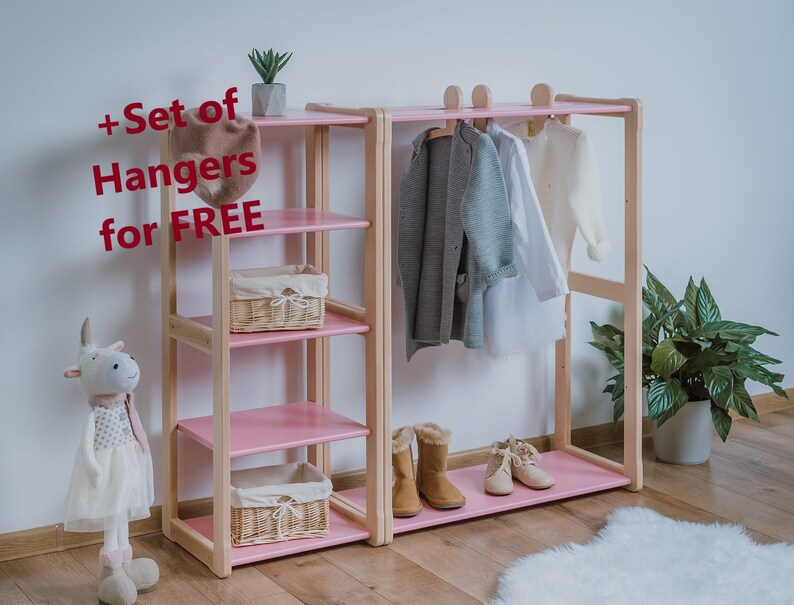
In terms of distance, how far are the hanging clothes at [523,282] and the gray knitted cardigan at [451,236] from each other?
0.21 feet

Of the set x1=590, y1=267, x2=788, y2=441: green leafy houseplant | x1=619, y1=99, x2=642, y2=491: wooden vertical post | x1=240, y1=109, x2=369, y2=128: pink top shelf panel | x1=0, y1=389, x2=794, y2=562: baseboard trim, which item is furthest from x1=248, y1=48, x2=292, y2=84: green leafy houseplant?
x1=590, y1=267, x2=788, y2=441: green leafy houseplant

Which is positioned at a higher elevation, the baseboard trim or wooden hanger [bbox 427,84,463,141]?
wooden hanger [bbox 427,84,463,141]

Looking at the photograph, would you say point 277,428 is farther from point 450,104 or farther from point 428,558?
point 450,104

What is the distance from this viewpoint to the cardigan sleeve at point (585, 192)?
116 inches

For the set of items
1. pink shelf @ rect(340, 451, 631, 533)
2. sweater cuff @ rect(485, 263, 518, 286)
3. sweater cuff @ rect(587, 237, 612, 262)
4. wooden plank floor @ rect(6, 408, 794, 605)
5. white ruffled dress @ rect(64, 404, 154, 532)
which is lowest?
wooden plank floor @ rect(6, 408, 794, 605)

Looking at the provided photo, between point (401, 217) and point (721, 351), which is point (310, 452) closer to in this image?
point (401, 217)

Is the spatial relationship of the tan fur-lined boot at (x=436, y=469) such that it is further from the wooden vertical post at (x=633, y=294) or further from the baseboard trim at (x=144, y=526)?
the wooden vertical post at (x=633, y=294)

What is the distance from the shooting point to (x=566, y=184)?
3.00m

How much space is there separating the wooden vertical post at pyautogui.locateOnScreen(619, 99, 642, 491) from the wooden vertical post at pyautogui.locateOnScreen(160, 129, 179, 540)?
1.28 m

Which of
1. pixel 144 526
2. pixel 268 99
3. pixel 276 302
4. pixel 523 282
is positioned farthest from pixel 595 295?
pixel 144 526

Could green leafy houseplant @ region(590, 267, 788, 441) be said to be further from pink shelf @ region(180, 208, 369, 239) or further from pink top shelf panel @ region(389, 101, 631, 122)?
pink shelf @ region(180, 208, 369, 239)

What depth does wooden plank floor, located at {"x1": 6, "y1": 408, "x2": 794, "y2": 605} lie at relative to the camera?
7.93ft

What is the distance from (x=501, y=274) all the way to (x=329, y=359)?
0.56 metres
